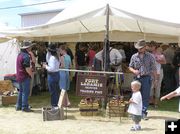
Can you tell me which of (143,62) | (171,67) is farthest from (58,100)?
(171,67)

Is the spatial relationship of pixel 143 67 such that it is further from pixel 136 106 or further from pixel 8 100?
pixel 8 100

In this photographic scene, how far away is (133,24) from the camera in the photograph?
11.8 meters

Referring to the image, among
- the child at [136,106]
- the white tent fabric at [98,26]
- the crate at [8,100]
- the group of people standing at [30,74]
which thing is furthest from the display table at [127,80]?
the child at [136,106]

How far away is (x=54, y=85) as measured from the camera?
9398 millimetres

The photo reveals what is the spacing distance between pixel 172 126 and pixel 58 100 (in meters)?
6.97

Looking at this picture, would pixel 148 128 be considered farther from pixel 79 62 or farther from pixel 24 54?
pixel 79 62

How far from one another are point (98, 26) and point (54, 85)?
3735 mm

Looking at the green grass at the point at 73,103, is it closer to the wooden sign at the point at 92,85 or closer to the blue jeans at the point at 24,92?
the blue jeans at the point at 24,92

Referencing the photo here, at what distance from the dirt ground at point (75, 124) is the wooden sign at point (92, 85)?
0.55 meters

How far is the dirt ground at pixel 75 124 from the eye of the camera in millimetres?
7352

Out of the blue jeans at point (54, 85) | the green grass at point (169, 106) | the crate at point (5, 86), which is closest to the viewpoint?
the blue jeans at point (54, 85)

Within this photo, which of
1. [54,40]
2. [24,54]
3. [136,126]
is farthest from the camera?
[54,40]

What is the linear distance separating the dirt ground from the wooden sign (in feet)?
1.81

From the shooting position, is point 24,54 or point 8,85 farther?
point 8,85
